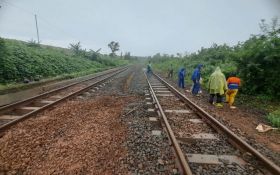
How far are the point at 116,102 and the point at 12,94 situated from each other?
4.50 metres

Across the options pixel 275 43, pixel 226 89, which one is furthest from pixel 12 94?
pixel 275 43

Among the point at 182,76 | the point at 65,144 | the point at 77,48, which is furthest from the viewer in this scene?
the point at 77,48

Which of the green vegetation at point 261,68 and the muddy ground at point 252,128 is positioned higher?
the green vegetation at point 261,68

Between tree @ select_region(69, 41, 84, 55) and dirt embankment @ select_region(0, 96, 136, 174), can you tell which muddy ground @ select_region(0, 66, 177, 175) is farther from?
tree @ select_region(69, 41, 84, 55)

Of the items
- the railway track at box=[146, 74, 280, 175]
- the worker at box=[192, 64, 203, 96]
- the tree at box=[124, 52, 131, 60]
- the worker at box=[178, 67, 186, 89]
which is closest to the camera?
the railway track at box=[146, 74, 280, 175]

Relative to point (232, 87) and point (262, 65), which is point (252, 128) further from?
point (262, 65)

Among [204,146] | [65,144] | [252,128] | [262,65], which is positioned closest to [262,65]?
[262,65]

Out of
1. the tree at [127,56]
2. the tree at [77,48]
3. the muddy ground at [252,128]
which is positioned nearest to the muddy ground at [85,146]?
the muddy ground at [252,128]

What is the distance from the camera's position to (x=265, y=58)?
9.76 m

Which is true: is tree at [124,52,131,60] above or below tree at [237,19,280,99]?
above

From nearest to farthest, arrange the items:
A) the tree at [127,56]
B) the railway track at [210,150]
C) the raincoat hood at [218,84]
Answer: the railway track at [210,150] < the raincoat hood at [218,84] < the tree at [127,56]

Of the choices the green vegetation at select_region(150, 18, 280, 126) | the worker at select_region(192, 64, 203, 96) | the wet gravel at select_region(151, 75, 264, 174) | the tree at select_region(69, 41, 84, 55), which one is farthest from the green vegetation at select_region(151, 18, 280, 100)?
the tree at select_region(69, 41, 84, 55)

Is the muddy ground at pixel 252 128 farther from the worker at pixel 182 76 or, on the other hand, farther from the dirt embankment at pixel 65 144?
the worker at pixel 182 76

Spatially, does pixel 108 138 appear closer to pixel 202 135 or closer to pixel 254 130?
pixel 202 135
